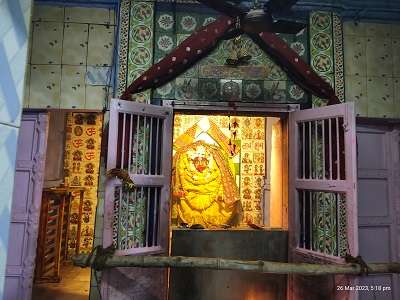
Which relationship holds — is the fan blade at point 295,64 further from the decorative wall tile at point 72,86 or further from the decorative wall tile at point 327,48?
the decorative wall tile at point 72,86

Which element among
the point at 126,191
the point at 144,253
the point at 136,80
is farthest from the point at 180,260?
the point at 136,80

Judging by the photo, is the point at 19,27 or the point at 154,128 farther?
the point at 154,128

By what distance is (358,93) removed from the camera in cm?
409

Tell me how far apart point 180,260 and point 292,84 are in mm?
2523

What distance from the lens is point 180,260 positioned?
2.91 meters

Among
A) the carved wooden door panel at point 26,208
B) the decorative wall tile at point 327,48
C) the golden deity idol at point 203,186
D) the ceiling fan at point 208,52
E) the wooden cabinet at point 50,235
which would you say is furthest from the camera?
the golden deity idol at point 203,186

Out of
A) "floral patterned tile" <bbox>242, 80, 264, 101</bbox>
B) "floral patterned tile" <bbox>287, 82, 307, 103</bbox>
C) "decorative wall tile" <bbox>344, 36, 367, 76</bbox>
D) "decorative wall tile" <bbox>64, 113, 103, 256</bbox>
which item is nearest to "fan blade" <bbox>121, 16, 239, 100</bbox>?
"floral patterned tile" <bbox>242, 80, 264, 101</bbox>

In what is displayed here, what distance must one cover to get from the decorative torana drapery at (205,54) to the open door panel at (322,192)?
0.39 m

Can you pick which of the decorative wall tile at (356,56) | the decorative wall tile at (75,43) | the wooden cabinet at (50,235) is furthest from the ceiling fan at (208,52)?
the wooden cabinet at (50,235)

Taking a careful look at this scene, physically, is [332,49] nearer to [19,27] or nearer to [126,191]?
[126,191]

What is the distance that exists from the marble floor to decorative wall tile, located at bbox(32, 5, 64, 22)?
3.94 meters

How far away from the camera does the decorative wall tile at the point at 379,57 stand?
164 inches

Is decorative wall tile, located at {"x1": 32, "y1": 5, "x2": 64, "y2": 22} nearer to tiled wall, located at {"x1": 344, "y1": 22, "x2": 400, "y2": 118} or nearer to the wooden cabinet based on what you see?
the wooden cabinet

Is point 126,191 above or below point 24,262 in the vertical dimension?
above
